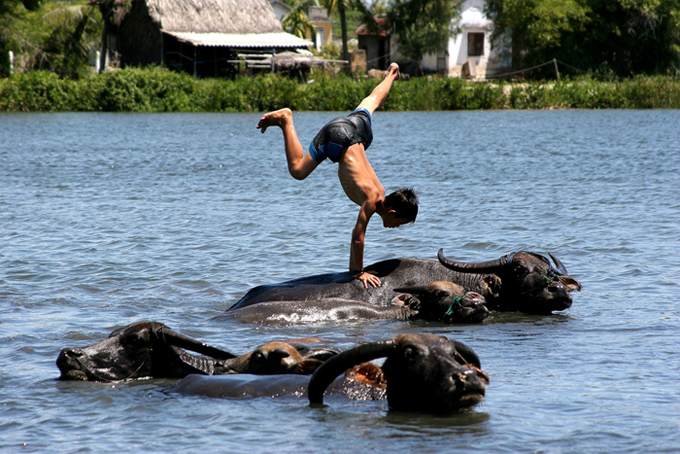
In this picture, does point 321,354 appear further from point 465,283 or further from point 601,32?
point 601,32

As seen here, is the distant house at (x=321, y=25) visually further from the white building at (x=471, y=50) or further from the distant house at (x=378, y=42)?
the white building at (x=471, y=50)

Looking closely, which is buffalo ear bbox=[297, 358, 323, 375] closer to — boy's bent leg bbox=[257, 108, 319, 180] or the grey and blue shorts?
the grey and blue shorts

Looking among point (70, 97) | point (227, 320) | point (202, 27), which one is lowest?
point (227, 320)

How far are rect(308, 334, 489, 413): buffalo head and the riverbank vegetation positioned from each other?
1501 inches

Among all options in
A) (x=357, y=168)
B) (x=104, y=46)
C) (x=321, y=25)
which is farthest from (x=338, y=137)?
(x=321, y=25)

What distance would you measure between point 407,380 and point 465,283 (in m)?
3.38

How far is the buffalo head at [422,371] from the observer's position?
14.4 feet

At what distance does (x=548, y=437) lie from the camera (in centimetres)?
444

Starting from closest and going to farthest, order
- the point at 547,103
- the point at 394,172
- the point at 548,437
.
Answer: the point at 548,437, the point at 394,172, the point at 547,103

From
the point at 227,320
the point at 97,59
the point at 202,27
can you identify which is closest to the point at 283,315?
the point at 227,320

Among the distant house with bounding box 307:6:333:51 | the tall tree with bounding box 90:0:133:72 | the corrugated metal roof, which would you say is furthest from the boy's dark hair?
the distant house with bounding box 307:6:333:51

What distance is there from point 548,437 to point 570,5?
55565 millimetres

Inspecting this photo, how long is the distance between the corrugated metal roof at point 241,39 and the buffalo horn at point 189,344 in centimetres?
4277

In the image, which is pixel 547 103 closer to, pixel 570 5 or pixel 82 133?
pixel 570 5
